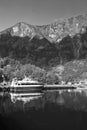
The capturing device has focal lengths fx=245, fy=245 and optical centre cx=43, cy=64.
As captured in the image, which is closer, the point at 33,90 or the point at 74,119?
the point at 74,119

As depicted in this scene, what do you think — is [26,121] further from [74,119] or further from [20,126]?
[74,119]

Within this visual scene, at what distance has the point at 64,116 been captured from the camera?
180ft

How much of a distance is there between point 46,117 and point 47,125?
8381 millimetres

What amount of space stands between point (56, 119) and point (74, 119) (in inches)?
149

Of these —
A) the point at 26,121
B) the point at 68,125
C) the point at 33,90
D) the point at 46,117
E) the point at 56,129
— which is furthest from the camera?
the point at 33,90

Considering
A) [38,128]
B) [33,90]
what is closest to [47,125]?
[38,128]

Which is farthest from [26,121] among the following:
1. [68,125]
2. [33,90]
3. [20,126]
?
[33,90]

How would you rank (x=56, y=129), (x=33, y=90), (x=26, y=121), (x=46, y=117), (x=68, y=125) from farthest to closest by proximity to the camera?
(x=33, y=90), (x=46, y=117), (x=26, y=121), (x=68, y=125), (x=56, y=129)

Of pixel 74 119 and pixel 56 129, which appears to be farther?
pixel 74 119

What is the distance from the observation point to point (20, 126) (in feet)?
149

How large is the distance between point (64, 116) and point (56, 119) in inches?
145

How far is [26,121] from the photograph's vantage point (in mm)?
50094

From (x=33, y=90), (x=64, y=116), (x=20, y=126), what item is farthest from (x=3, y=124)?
(x=33, y=90)

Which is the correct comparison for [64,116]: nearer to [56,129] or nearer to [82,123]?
[82,123]
